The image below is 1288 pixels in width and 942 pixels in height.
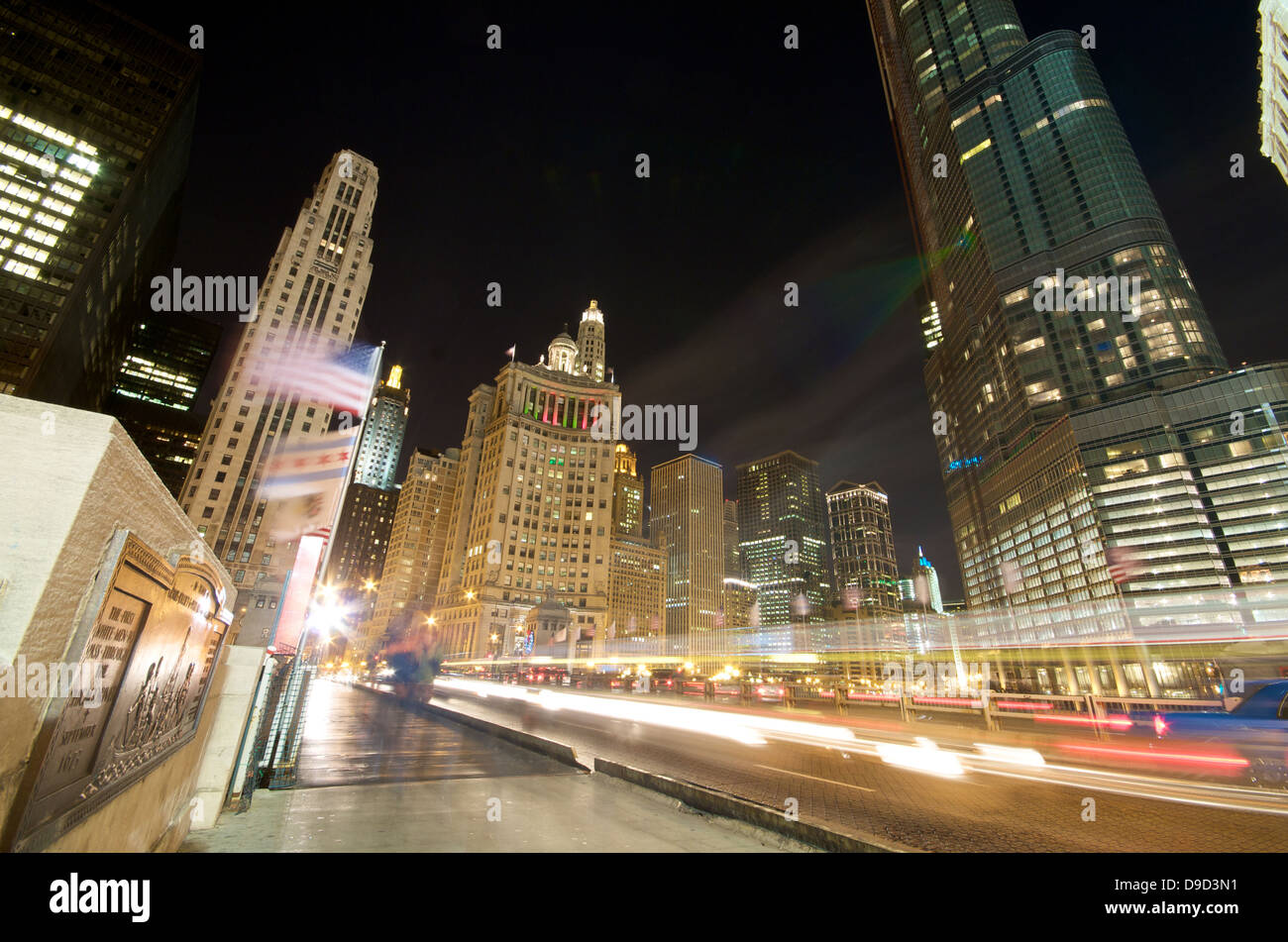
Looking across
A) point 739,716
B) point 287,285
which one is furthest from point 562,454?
point 739,716

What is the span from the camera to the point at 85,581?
2.19 m

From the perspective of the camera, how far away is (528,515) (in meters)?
94.6

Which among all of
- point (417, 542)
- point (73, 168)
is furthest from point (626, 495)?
point (73, 168)

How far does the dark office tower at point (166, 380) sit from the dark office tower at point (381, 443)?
4912 centimetres

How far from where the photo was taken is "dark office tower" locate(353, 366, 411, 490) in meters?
180

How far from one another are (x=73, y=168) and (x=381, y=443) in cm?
11604

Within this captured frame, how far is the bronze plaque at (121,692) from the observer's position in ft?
6.90

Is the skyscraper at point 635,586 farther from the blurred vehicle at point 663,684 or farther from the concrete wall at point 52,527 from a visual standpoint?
the concrete wall at point 52,527

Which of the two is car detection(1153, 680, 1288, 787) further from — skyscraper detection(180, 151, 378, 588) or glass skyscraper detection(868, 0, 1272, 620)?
glass skyscraper detection(868, 0, 1272, 620)

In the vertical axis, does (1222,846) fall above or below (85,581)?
below

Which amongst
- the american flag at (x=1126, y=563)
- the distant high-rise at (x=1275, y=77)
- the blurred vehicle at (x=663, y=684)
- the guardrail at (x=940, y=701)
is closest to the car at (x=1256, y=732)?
the guardrail at (x=940, y=701)

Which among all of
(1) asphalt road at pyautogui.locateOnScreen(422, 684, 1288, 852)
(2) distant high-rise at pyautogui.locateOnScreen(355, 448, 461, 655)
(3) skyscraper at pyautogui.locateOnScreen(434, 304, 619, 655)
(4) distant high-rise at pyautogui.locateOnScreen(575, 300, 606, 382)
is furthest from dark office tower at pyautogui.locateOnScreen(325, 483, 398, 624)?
(1) asphalt road at pyautogui.locateOnScreen(422, 684, 1288, 852)

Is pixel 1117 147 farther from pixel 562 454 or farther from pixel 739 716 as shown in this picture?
pixel 739 716
